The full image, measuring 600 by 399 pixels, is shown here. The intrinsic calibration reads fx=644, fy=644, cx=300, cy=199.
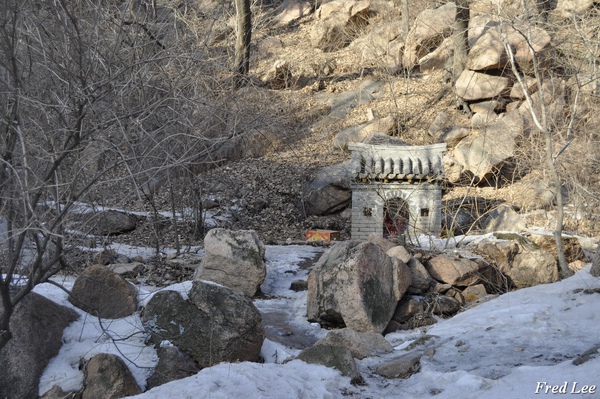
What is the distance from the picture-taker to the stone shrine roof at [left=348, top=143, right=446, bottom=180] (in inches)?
482

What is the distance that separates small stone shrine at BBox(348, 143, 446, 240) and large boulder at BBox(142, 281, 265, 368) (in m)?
6.57

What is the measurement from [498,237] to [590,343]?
14.8ft

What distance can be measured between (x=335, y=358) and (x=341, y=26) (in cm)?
1955

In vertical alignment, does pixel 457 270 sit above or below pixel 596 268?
below

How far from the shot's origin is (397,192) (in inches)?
479

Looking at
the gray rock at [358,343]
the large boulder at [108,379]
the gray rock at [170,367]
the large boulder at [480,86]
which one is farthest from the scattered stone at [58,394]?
the large boulder at [480,86]

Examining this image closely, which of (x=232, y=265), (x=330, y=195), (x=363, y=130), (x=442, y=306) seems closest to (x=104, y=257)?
(x=232, y=265)

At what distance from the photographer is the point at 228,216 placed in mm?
14250

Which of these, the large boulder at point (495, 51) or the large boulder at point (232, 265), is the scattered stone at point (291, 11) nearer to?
the large boulder at point (495, 51)

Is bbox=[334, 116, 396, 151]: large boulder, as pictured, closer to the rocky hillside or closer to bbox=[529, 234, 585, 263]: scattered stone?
the rocky hillside

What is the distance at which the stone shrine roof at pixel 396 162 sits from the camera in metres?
12.2

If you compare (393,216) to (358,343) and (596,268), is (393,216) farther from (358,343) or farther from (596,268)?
(358,343)

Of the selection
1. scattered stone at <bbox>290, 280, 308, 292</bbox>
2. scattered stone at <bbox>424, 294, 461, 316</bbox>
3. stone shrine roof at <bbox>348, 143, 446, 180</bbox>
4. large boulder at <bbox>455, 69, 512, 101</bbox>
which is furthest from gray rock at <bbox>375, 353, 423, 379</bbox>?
large boulder at <bbox>455, 69, 512, 101</bbox>

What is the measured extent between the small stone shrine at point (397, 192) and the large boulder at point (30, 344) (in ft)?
24.6
